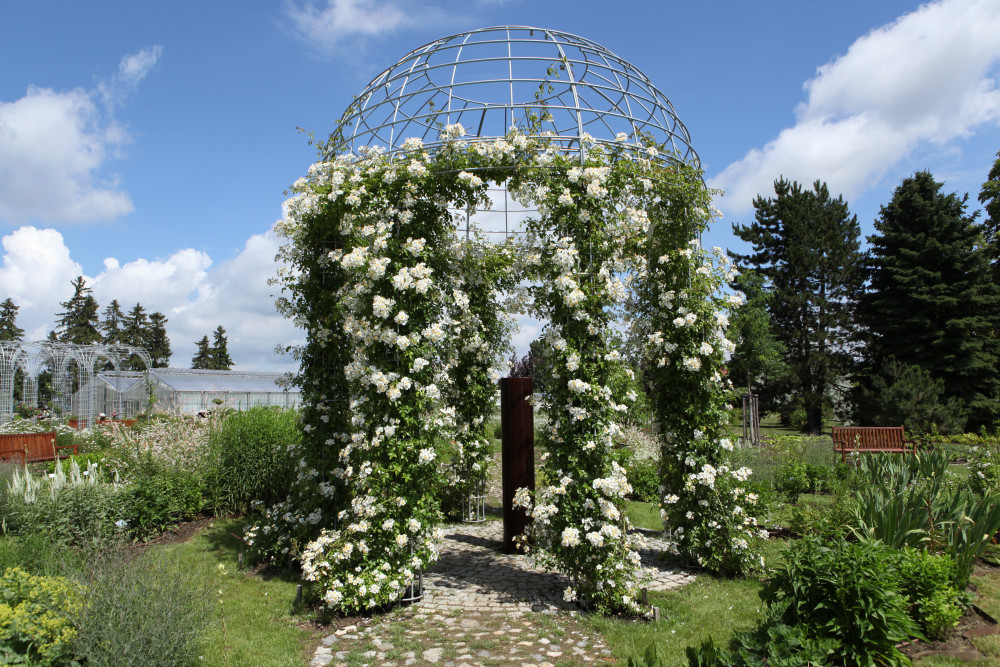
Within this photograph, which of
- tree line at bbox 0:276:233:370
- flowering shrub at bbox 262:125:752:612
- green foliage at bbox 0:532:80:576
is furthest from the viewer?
tree line at bbox 0:276:233:370

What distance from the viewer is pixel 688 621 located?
4402 mm

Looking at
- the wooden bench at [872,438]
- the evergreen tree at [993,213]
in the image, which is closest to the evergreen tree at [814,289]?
the evergreen tree at [993,213]

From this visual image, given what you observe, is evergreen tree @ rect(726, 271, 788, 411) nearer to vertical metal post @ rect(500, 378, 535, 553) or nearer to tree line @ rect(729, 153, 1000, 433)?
tree line @ rect(729, 153, 1000, 433)

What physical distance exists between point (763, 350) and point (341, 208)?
2010 centimetres

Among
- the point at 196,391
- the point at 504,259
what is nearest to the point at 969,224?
the point at 504,259

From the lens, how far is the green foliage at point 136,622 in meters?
2.97

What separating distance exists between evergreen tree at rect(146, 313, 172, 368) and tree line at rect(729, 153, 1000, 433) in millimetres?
45660

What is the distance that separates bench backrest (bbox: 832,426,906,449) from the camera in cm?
1191

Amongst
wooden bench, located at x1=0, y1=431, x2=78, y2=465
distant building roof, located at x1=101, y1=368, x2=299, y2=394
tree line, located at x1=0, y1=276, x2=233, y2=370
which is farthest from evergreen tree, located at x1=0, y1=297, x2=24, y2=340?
wooden bench, located at x1=0, y1=431, x2=78, y2=465

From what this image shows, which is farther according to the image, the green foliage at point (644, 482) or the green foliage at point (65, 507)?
the green foliage at point (644, 482)

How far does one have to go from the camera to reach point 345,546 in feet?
14.8

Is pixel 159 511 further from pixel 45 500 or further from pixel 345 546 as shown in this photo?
pixel 345 546

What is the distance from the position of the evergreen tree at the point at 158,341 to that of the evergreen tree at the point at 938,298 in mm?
50511

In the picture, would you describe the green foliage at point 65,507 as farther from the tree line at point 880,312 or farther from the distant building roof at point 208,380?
the tree line at point 880,312
